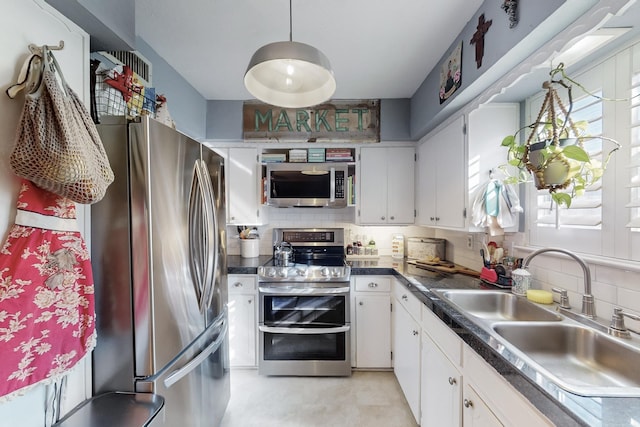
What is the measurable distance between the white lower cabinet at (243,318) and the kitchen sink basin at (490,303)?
5.04ft

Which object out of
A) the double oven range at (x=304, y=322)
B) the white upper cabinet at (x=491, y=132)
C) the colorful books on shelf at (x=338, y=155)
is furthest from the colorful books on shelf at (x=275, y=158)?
the white upper cabinet at (x=491, y=132)

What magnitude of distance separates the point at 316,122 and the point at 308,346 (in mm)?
2111

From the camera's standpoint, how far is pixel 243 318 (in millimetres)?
2400

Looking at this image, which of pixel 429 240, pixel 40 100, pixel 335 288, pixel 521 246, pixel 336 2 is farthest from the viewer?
pixel 429 240

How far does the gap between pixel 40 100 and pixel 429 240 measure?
2.73 metres

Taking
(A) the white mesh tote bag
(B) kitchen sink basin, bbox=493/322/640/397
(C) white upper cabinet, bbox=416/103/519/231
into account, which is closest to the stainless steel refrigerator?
(A) the white mesh tote bag

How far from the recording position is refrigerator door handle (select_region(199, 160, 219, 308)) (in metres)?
1.49

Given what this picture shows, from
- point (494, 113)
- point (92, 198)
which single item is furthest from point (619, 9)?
point (92, 198)

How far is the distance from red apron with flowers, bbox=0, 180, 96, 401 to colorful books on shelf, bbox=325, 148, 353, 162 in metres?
2.15

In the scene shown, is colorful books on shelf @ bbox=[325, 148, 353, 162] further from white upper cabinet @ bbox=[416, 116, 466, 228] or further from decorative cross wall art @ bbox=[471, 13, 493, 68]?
decorative cross wall art @ bbox=[471, 13, 493, 68]

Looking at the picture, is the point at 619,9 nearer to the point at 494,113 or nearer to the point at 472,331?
the point at 494,113

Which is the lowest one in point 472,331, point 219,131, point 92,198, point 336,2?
point 472,331

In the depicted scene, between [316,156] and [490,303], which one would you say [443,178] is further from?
[316,156]

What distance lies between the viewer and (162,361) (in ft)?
3.86
